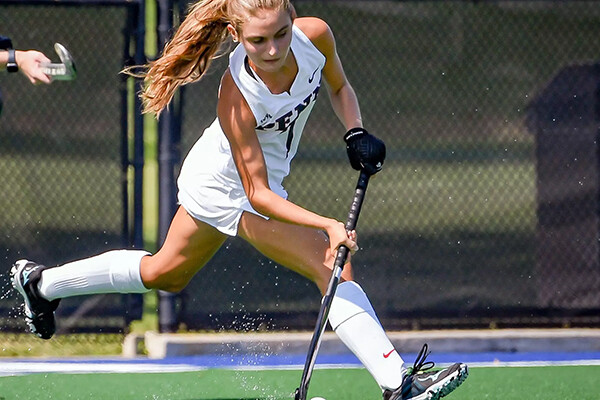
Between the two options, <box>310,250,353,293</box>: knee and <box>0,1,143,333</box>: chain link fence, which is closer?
<box>310,250,353,293</box>: knee

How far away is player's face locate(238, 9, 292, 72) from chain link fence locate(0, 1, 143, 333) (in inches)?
95.0

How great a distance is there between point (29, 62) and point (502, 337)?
3.17 metres

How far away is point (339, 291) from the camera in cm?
343

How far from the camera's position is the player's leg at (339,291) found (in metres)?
→ 3.30

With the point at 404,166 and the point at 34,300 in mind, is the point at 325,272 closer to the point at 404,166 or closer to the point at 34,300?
the point at 34,300

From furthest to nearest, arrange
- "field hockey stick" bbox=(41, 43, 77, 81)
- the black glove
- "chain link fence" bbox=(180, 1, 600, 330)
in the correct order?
"chain link fence" bbox=(180, 1, 600, 330) → the black glove → "field hockey stick" bbox=(41, 43, 77, 81)

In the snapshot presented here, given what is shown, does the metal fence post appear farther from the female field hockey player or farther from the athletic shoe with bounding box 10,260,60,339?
the female field hockey player

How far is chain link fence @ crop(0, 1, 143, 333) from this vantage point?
5.63m

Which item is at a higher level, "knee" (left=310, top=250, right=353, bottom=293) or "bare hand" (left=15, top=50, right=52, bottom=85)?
"bare hand" (left=15, top=50, right=52, bottom=85)

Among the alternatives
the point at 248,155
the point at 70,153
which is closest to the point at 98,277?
the point at 248,155

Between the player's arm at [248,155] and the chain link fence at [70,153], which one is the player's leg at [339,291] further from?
the chain link fence at [70,153]

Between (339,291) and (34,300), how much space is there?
4.73ft

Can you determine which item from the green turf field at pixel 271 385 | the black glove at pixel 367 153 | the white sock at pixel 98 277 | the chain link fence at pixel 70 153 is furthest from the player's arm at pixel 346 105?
the chain link fence at pixel 70 153

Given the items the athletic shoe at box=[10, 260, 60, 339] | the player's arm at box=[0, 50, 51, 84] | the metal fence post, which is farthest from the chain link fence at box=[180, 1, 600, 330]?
the player's arm at box=[0, 50, 51, 84]
